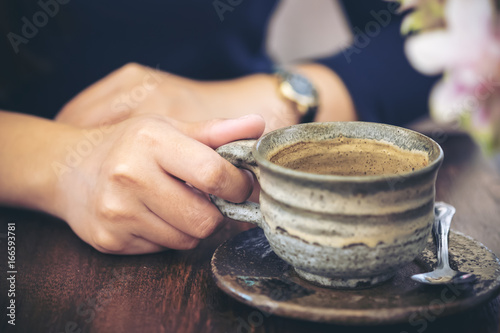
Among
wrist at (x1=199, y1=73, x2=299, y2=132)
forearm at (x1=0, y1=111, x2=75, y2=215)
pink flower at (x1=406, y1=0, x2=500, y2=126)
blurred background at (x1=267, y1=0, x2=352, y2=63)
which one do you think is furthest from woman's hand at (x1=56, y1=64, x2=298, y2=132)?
blurred background at (x1=267, y1=0, x2=352, y2=63)

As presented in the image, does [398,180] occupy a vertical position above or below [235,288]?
above

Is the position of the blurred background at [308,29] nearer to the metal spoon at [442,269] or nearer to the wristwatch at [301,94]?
the wristwatch at [301,94]

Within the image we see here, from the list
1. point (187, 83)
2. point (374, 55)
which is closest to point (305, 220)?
point (187, 83)

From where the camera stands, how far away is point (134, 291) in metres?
0.56

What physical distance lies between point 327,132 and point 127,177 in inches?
9.8

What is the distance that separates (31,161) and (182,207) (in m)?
0.30

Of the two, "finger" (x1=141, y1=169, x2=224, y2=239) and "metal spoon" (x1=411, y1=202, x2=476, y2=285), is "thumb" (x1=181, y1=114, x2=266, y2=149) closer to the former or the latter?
"finger" (x1=141, y1=169, x2=224, y2=239)

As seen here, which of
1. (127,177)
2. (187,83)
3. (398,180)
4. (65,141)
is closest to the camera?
(398,180)

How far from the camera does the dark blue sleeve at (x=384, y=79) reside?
1.08 m

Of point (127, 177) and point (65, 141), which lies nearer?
point (127, 177)

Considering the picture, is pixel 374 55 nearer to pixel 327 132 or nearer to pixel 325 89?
pixel 325 89

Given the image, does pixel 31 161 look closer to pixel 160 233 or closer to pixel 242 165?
pixel 160 233

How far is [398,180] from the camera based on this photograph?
44 centimetres

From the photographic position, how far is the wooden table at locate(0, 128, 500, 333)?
1.60ft
